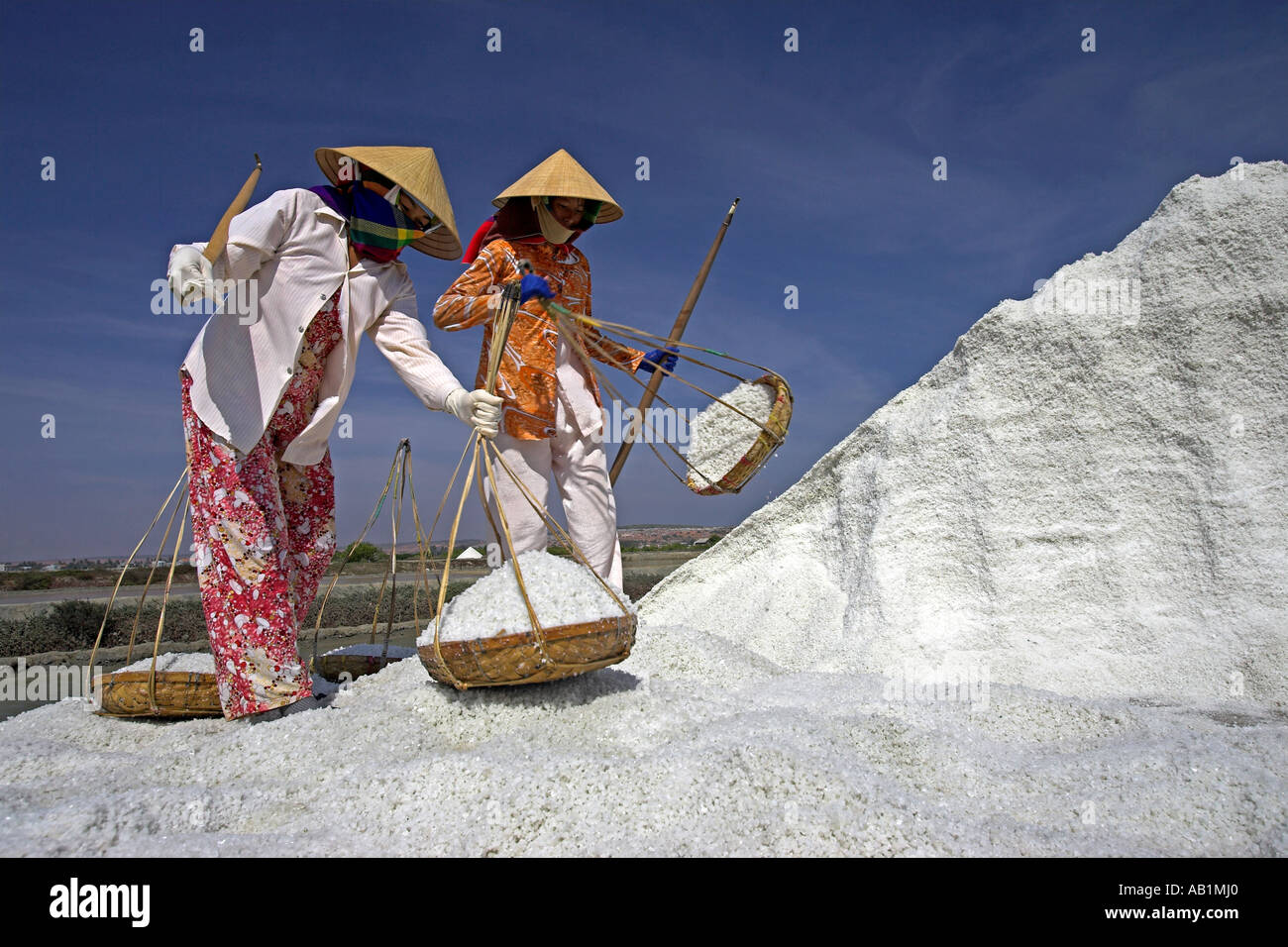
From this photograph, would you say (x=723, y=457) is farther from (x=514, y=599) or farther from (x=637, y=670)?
(x=514, y=599)

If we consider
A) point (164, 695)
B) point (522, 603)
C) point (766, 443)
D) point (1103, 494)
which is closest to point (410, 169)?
point (522, 603)

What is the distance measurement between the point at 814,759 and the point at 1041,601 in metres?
1.62

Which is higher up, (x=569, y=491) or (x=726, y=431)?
(x=726, y=431)

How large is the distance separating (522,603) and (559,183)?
1.57m

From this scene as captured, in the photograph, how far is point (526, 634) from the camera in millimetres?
2049

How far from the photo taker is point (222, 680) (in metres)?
2.27

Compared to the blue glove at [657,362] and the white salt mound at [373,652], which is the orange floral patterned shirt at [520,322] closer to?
the blue glove at [657,362]

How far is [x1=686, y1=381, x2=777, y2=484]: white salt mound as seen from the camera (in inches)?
137

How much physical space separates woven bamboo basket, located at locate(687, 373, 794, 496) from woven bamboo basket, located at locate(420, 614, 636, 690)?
124 cm

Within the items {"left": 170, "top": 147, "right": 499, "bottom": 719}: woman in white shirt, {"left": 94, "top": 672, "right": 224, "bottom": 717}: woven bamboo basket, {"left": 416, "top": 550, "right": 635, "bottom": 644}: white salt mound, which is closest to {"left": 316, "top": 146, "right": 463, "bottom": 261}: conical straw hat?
{"left": 170, "top": 147, "right": 499, "bottom": 719}: woman in white shirt

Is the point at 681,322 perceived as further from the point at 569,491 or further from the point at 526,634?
the point at 526,634

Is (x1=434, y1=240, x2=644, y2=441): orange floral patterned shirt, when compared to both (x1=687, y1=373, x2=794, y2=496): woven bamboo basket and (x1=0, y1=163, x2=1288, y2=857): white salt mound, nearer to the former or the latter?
(x1=687, y1=373, x2=794, y2=496): woven bamboo basket

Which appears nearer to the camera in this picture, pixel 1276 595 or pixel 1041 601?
pixel 1276 595

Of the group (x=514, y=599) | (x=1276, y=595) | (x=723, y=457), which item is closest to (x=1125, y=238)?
(x=1276, y=595)
